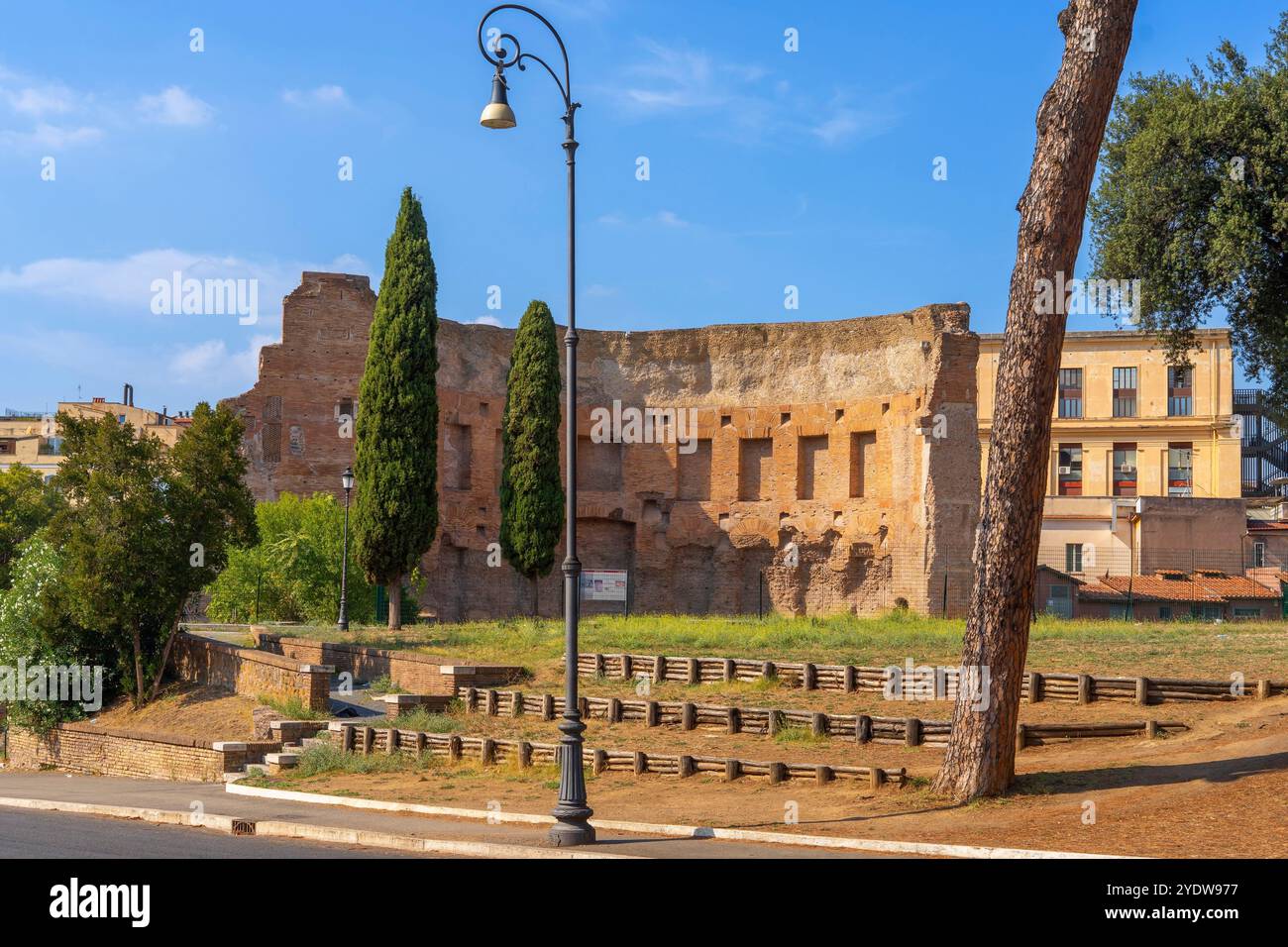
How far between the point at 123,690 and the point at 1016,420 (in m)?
22.8

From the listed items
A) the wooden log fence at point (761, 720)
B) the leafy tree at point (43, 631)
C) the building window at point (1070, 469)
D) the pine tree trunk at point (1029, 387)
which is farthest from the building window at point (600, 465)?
the pine tree trunk at point (1029, 387)

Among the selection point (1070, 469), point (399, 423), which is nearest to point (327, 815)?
point (399, 423)

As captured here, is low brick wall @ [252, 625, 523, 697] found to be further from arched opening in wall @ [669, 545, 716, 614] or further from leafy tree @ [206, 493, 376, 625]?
arched opening in wall @ [669, 545, 716, 614]

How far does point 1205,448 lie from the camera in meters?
73.2

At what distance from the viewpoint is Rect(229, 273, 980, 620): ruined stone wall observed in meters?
43.4

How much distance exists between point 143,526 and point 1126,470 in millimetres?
59577

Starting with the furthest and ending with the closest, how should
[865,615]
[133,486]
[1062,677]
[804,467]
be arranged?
[804,467] → [865,615] → [133,486] → [1062,677]

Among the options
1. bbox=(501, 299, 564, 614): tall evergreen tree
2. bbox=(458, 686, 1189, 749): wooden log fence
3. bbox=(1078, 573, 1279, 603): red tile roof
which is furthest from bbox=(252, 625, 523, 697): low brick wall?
bbox=(1078, 573, 1279, 603): red tile roof

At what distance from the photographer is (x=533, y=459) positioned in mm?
40594

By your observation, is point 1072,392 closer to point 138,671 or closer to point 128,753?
point 138,671

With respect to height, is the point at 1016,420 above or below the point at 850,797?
above

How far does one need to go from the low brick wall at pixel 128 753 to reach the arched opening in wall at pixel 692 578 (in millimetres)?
25479
